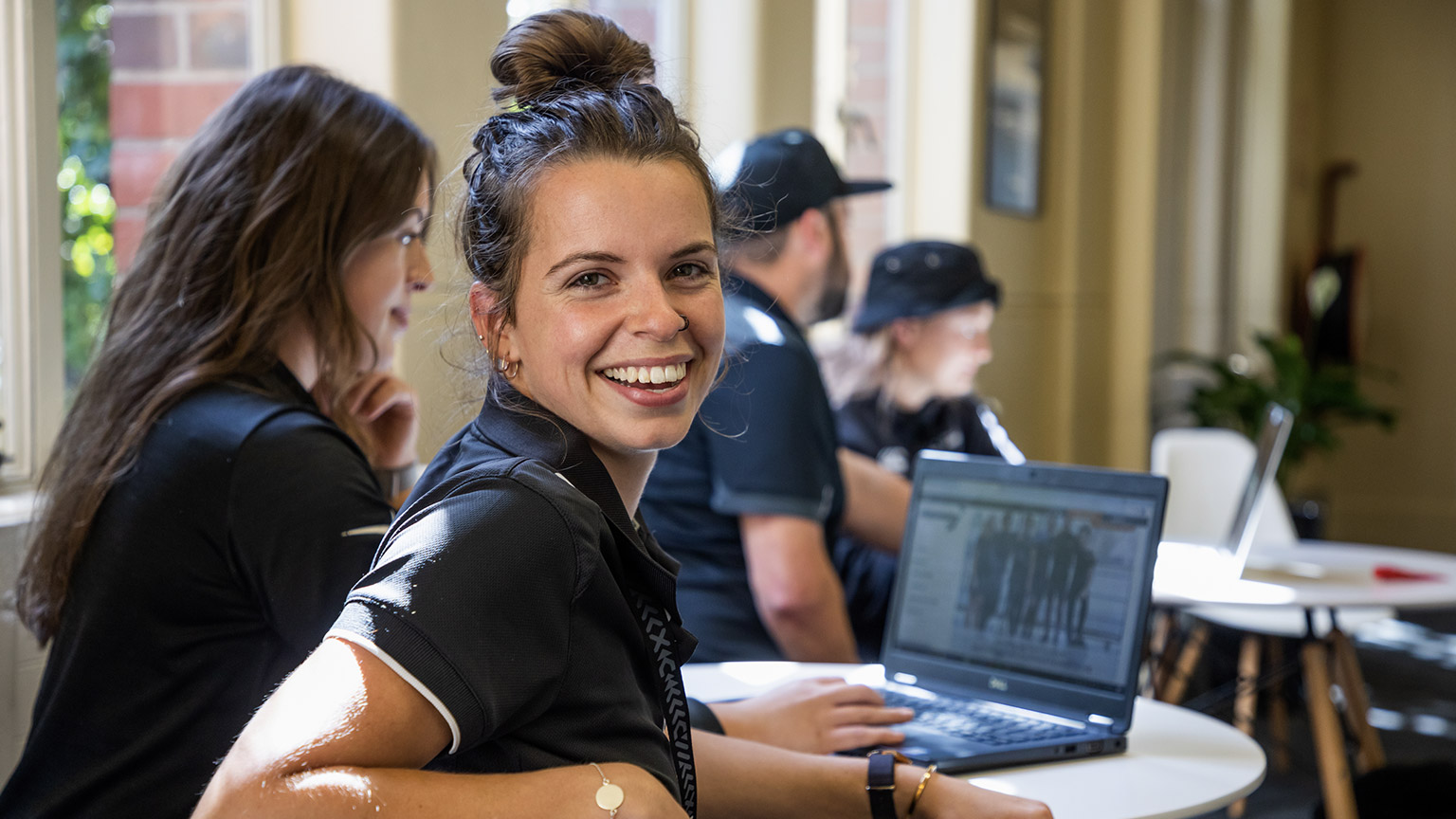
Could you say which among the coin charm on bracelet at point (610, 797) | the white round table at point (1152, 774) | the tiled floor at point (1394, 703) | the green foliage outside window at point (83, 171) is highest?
the green foliage outside window at point (83, 171)

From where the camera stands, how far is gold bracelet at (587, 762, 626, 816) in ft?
2.58

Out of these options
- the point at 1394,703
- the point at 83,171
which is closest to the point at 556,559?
the point at 83,171

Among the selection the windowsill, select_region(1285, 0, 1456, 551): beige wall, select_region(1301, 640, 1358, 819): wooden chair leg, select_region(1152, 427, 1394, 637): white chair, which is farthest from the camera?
select_region(1285, 0, 1456, 551): beige wall

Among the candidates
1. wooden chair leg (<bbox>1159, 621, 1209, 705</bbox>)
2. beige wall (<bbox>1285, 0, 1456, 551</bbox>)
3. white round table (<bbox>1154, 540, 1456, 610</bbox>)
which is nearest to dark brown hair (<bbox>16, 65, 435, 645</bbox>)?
white round table (<bbox>1154, 540, 1456, 610</bbox>)

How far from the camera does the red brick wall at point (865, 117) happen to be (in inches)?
167

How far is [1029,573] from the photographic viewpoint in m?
1.43

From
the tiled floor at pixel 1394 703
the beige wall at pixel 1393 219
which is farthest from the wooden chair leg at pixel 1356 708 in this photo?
the beige wall at pixel 1393 219

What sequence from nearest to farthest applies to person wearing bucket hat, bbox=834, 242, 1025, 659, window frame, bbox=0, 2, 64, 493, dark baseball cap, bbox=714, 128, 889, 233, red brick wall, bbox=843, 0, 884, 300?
window frame, bbox=0, 2, 64, 493 → dark baseball cap, bbox=714, 128, 889, 233 → person wearing bucket hat, bbox=834, 242, 1025, 659 → red brick wall, bbox=843, 0, 884, 300

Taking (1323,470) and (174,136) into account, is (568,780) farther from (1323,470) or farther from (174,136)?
(1323,470)

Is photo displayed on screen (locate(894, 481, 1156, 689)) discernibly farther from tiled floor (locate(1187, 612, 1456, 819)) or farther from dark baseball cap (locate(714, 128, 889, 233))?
tiled floor (locate(1187, 612, 1456, 819))

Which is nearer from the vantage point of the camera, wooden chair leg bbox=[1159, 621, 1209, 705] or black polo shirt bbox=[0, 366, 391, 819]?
black polo shirt bbox=[0, 366, 391, 819]

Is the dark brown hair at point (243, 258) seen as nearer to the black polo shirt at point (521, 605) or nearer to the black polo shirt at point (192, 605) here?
the black polo shirt at point (192, 605)

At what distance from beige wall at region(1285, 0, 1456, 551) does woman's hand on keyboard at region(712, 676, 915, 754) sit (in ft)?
21.2

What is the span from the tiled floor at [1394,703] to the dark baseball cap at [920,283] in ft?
3.78
